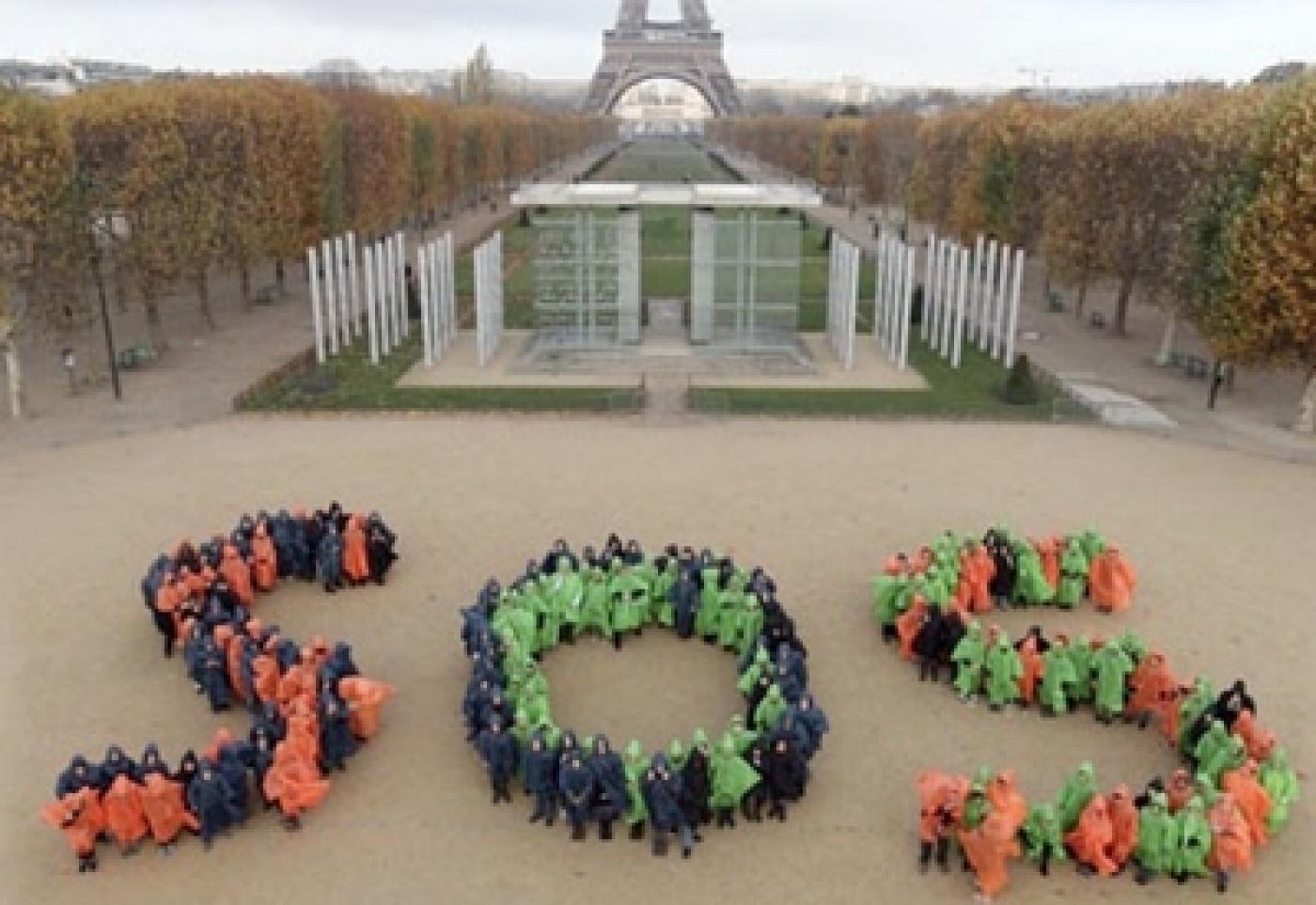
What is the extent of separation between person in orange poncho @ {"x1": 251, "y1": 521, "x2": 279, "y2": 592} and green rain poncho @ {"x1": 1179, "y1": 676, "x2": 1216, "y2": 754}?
12740 mm

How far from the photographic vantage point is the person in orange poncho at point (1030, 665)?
14.4 metres

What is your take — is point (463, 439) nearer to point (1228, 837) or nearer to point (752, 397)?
point (752, 397)

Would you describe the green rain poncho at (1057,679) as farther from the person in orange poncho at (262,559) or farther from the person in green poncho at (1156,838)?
the person in orange poncho at (262,559)

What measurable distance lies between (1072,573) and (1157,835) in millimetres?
6588

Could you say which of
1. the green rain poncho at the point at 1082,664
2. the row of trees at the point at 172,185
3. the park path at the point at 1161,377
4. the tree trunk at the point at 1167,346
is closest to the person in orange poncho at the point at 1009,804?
the green rain poncho at the point at 1082,664

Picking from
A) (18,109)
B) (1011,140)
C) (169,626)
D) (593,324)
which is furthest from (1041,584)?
(1011,140)

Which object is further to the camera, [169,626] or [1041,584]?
[1041,584]

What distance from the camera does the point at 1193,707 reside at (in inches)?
526

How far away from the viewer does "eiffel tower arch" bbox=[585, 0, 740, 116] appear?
168 m

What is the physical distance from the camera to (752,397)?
29.0 metres

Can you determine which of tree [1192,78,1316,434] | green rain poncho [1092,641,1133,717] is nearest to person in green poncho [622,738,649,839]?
green rain poncho [1092,641,1133,717]

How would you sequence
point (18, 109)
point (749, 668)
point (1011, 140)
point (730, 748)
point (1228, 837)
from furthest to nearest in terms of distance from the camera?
point (1011, 140)
point (18, 109)
point (749, 668)
point (730, 748)
point (1228, 837)

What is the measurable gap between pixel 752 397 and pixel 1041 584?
12544 mm

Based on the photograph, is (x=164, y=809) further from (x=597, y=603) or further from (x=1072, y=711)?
(x=1072, y=711)
